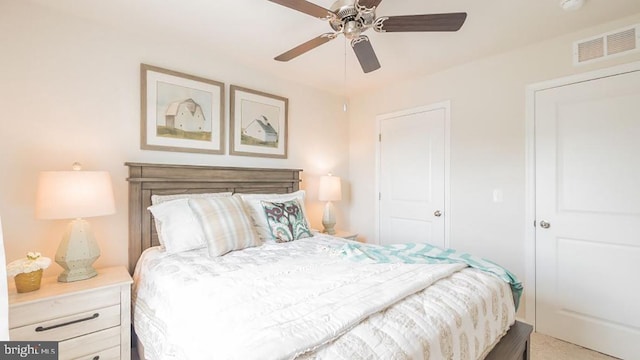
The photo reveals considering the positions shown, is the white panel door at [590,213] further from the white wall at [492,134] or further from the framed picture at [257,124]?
the framed picture at [257,124]

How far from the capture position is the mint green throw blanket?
1681mm

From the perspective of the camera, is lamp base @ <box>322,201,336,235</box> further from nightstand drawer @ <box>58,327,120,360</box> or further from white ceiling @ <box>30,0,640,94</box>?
nightstand drawer @ <box>58,327,120,360</box>

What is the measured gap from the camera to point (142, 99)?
2309 mm

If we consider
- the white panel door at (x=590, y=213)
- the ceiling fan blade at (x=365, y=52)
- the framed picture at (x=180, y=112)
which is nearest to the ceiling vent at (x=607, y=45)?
the white panel door at (x=590, y=213)

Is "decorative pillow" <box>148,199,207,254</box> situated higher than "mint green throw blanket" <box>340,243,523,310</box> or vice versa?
"decorative pillow" <box>148,199,207,254</box>

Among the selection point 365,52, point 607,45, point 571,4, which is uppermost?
point 571,4

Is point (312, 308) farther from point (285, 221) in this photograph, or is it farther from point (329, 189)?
point (329, 189)

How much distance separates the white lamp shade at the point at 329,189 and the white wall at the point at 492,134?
1.24 metres

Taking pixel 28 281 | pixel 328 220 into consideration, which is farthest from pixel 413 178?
pixel 28 281

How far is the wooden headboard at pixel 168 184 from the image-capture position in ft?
7.26

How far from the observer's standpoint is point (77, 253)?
5.83 feet

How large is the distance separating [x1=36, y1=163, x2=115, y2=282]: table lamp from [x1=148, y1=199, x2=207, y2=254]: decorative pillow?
0.33 meters

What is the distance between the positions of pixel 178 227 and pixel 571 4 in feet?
9.96

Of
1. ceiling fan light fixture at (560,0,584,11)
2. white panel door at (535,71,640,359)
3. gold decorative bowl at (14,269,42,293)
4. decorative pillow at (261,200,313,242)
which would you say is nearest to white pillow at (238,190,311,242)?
decorative pillow at (261,200,313,242)
